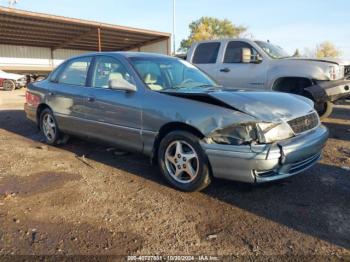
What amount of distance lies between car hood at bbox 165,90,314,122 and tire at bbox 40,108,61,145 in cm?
285

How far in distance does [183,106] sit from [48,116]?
10.9ft

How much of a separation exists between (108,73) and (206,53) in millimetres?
4519

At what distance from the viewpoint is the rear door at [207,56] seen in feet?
29.8

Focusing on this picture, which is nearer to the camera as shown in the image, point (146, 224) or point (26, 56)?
point (146, 224)

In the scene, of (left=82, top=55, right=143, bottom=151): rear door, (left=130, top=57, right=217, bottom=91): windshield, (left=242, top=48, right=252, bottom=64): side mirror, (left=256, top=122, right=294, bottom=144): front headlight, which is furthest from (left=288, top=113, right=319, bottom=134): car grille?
(left=242, top=48, right=252, bottom=64): side mirror

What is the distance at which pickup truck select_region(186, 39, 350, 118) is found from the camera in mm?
7383

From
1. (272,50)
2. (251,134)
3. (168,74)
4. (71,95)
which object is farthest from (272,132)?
(272,50)

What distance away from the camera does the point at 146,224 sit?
3.43 m

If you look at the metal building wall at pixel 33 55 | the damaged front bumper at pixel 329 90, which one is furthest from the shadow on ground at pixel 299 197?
the metal building wall at pixel 33 55

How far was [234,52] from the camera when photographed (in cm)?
883

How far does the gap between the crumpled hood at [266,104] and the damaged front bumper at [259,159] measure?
0.96ft

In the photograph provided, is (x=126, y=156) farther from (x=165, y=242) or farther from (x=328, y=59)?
(x=328, y=59)

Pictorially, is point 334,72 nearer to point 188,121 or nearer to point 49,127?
point 188,121

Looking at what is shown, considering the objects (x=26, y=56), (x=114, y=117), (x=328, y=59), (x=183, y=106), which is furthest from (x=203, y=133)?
(x=26, y=56)
